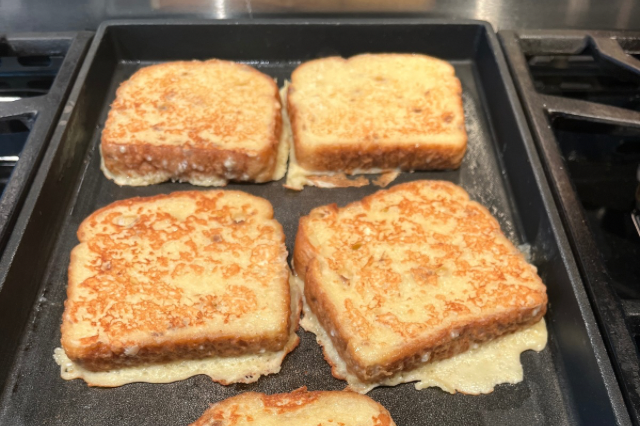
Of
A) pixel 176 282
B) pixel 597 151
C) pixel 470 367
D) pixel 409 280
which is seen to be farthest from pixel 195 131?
pixel 597 151

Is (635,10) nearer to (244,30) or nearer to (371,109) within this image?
(371,109)

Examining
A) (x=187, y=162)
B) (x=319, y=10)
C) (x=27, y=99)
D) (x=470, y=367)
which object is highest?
(x=319, y=10)

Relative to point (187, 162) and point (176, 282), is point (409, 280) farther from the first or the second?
point (187, 162)

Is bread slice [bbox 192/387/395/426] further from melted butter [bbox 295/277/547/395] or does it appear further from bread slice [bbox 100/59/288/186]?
bread slice [bbox 100/59/288/186]

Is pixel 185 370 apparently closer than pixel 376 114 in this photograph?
Yes

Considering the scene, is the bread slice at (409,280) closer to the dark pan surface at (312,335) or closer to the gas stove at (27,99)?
the dark pan surface at (312,335)

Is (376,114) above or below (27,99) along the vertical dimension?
below

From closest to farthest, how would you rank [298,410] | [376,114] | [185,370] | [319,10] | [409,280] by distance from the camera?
[298,410]
[185,370]
[409,280]
[376,114]
[319,10]
